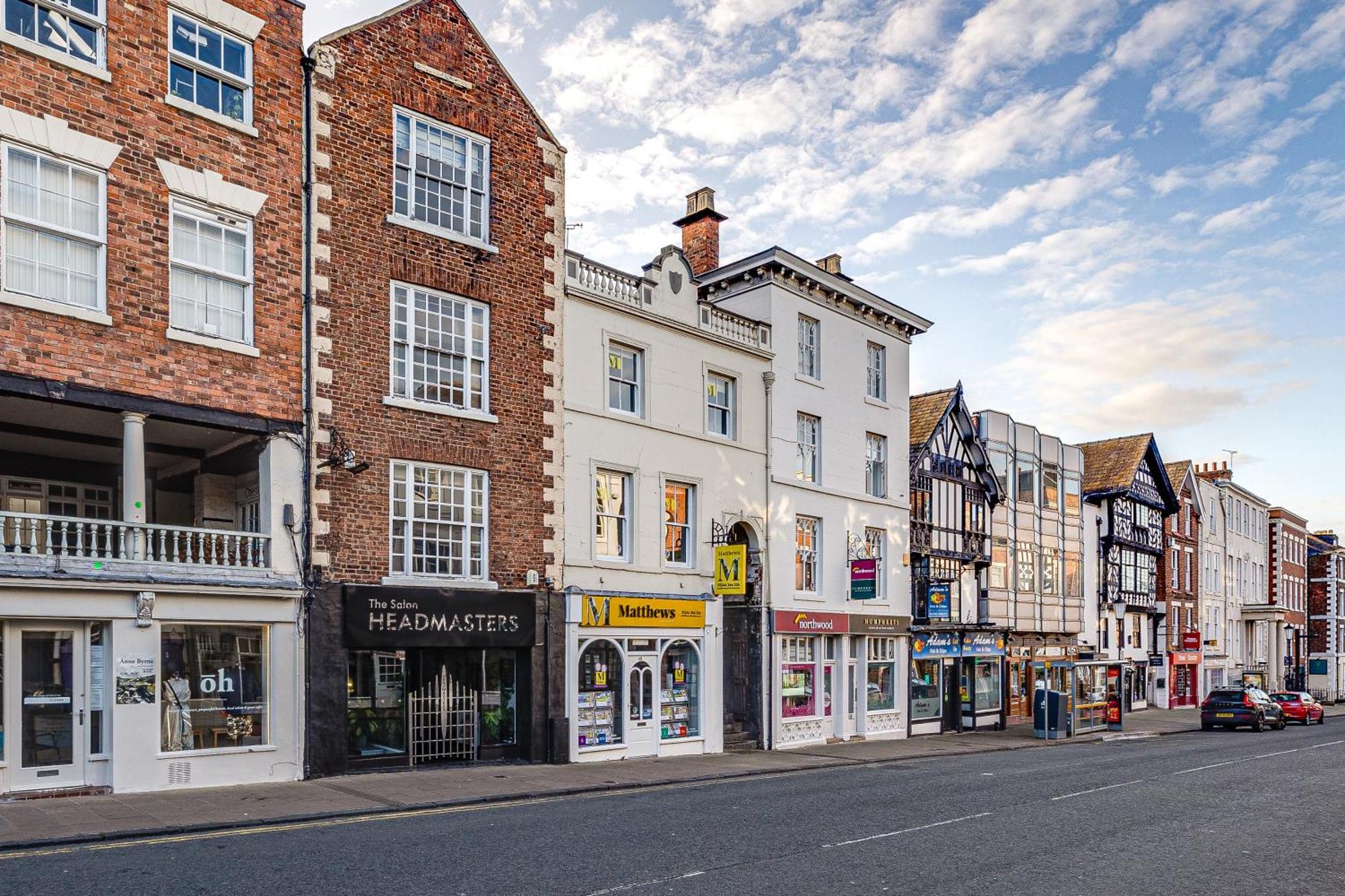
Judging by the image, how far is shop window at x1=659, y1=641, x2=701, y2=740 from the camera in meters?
24.0

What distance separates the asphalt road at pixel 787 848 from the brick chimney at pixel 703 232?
15.8 m

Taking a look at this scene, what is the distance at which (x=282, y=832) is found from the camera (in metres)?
12.8

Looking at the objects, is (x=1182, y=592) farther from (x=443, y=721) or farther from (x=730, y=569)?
(x=443, y=721)

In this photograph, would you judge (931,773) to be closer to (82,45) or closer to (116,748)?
(116,748)

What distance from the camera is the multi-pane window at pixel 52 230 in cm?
1512

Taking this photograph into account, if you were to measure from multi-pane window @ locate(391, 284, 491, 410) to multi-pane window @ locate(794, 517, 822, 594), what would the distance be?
34.2 feet

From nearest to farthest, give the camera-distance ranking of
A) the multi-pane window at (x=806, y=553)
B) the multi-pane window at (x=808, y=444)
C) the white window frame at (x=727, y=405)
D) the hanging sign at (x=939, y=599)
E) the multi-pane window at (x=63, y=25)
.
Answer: the multi-pane window at (x=63, y=25), the white window frame at (x=727, y=405), the multi-pane window at (x=806, y=553), the multi-pane window at (x=808, y=444), the hanging sign at (x=939, y=599)

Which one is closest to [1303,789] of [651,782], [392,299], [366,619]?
[651,782]

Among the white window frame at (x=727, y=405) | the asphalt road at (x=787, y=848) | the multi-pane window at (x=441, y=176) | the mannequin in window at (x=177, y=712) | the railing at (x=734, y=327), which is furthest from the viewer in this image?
the white window frame at (x=727, y=405)

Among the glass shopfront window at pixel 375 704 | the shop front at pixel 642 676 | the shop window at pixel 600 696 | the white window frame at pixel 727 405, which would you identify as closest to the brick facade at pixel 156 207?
the glass shopfront window at pixel 375 704

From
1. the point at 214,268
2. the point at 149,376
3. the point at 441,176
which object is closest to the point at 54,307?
the point at 149,376

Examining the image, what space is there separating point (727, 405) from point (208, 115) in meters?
13.5

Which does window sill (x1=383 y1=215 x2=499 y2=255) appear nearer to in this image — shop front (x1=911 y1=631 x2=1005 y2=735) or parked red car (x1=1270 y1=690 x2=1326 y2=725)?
shop front (x1=911 y1=631 x2=1005 y2=735)

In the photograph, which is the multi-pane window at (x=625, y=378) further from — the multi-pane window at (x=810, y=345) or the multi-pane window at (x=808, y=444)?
the multi-pane window at (x=810, y=345)
